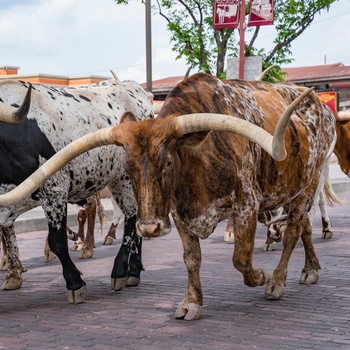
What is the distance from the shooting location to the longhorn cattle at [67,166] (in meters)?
Answer: 7.56

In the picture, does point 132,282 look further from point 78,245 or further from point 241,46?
point 241,46

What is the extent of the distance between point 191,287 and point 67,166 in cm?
177

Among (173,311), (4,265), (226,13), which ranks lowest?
(4,265)

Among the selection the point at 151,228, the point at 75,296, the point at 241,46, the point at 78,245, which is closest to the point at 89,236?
the point at 78,245

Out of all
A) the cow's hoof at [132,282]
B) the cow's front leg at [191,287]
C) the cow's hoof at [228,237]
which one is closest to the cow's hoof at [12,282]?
the cow's hoof at [132,282]

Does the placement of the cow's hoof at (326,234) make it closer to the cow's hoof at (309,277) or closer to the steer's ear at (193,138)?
the cow's hoof at (309,277)

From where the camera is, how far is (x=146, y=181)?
19.4ft

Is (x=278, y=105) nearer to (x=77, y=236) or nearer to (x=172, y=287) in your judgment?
(x=172, y=287)

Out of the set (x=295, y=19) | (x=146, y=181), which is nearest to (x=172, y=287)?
(x=146, y=181)

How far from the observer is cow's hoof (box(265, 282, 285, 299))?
24.1 feet

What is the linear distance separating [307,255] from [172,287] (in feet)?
4.25

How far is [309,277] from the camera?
320 inches

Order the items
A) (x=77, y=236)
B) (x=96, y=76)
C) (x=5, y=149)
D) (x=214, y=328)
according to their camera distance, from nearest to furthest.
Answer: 1. (x=214, y=328)
2. (x=5, y=149)
3. (x=77, y=236)
4. (x=96, y=76)

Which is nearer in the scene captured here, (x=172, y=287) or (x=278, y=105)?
(x=278, y=105)
